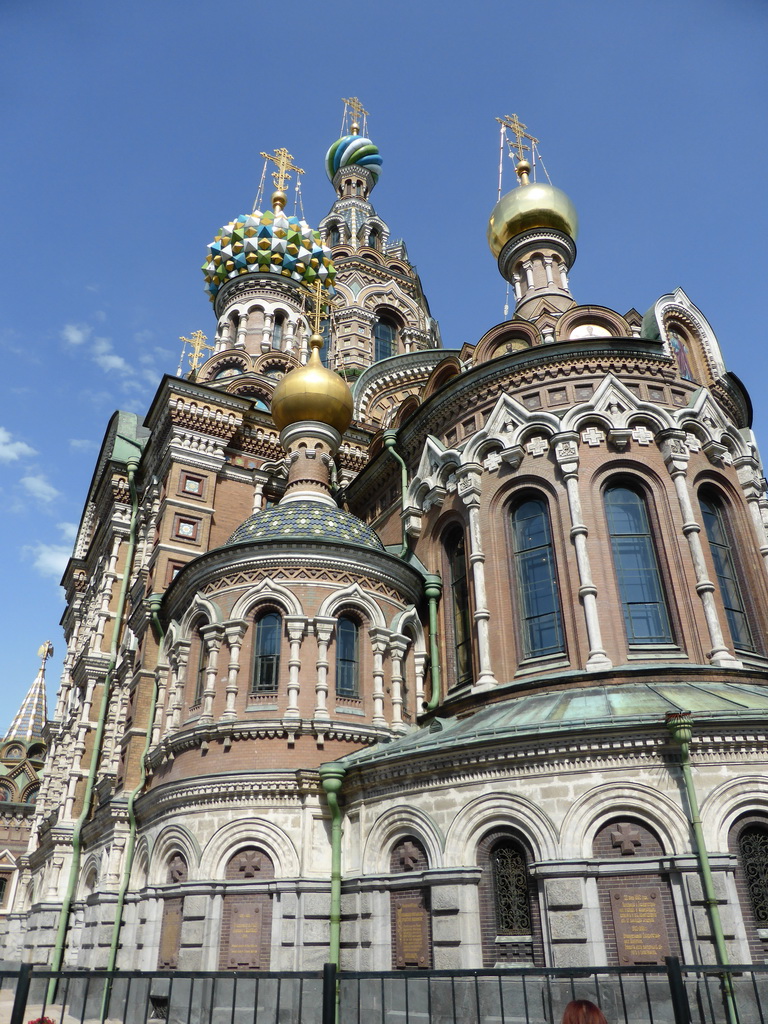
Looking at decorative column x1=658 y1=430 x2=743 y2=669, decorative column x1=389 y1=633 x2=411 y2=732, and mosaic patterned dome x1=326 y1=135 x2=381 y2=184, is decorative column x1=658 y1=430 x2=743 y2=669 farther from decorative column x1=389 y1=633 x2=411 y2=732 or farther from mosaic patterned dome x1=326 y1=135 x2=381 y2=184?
mosaic patterned dome x1=326 y1=135 x2=381 y2=184

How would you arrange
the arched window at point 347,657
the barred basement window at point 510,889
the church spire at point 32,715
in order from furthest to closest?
1. the church spire at point 32,715
2. the arched window at point 347,657
3. the barred basement window at point 510,889

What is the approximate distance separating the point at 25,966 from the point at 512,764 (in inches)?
227

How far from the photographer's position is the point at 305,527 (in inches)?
565

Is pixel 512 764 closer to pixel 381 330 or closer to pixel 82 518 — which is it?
pixel 82 518

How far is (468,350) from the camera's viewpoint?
16500 mm

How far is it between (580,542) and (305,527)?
489cm

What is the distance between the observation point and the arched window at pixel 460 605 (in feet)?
44.9

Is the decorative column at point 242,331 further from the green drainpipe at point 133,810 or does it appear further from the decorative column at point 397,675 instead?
the decorative column at point 397,675

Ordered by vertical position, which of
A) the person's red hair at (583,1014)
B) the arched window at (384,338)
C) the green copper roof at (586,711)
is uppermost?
the arched window at (384,338)

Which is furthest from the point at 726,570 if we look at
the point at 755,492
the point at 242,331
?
the point at 242,331

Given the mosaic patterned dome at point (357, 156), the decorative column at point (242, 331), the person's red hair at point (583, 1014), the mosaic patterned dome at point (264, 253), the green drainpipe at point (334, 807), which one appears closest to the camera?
the person's red hair at point (583, 1014)

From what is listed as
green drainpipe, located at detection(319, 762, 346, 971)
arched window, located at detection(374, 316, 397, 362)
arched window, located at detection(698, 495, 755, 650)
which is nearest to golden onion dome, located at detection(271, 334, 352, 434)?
arched window, located at detection(698, 495, 755, 650)

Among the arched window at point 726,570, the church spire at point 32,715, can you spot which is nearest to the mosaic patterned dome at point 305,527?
the arched window at point 726,570

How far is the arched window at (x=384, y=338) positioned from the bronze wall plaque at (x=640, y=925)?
84.8 feet
